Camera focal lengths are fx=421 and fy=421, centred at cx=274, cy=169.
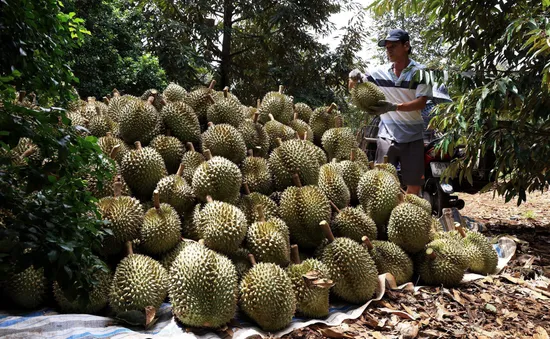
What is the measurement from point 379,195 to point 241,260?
108 cm

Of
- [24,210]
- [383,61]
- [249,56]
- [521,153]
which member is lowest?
[24,210]

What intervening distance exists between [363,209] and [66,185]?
1979 mm

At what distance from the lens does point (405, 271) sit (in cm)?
262

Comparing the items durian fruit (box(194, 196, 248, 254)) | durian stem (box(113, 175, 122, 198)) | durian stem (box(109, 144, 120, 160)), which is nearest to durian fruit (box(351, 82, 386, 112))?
durian fruit (box(194, 196, 248, 254))

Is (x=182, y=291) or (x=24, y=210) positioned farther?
(x=182, y=291)

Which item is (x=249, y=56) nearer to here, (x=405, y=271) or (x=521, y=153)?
(x=521, y=153)

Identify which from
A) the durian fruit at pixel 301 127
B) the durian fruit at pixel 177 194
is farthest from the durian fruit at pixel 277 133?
the durian fruit at pixel 177 194

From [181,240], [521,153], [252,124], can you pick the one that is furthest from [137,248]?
[521,153]

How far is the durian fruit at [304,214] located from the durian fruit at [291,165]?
0.18 m

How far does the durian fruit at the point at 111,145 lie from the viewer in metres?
2.47

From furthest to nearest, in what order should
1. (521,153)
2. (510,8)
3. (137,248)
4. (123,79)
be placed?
1. (123,79)
2. (510,8)
3. (521,153)
4. (137,248)

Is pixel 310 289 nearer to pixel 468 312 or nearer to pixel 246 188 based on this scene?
pixel 246 188

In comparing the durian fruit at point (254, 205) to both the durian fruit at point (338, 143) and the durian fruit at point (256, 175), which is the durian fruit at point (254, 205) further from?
the durian fruit at point (338, 143)

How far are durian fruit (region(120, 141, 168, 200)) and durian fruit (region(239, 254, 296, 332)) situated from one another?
0.83 meters
